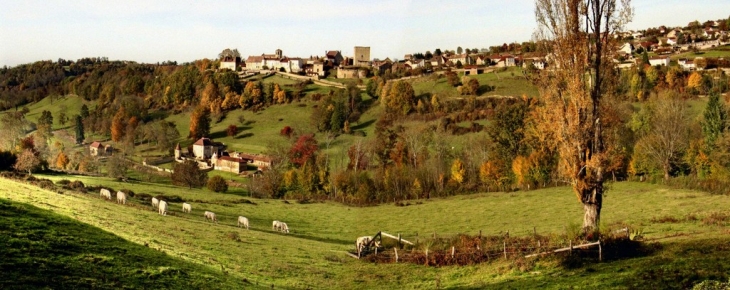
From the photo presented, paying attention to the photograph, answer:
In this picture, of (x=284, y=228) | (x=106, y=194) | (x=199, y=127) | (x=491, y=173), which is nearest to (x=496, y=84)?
(x=491, y=173)

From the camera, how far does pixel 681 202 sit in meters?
40.0

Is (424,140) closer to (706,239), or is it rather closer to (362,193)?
(362,193)

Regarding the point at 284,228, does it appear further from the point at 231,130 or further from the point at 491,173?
the point at 231,130

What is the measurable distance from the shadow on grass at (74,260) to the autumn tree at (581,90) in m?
14.6

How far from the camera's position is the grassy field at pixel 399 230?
1759 cm

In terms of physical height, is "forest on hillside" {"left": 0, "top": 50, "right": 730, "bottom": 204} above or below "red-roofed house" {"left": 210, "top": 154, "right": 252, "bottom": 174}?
above

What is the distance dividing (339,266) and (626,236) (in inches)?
441

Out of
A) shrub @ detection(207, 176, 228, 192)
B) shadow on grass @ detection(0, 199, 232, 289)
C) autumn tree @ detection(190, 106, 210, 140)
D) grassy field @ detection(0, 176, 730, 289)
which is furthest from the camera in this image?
autumn tree @ detection(190, 106, 210, 140)

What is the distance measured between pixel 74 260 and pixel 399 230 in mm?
26203

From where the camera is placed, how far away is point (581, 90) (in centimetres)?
2308

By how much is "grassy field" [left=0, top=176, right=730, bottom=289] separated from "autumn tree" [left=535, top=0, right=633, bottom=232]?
3.39 m

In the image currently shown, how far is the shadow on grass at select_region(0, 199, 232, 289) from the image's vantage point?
44.3ft

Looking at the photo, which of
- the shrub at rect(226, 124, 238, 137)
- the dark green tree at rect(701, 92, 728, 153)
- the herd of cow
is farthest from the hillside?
the shrub at rect(226, 124, 238, 137)

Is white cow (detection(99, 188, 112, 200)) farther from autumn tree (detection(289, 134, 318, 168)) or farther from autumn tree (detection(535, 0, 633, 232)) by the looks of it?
autumn tree (detection(289, 134, 318, 168))
